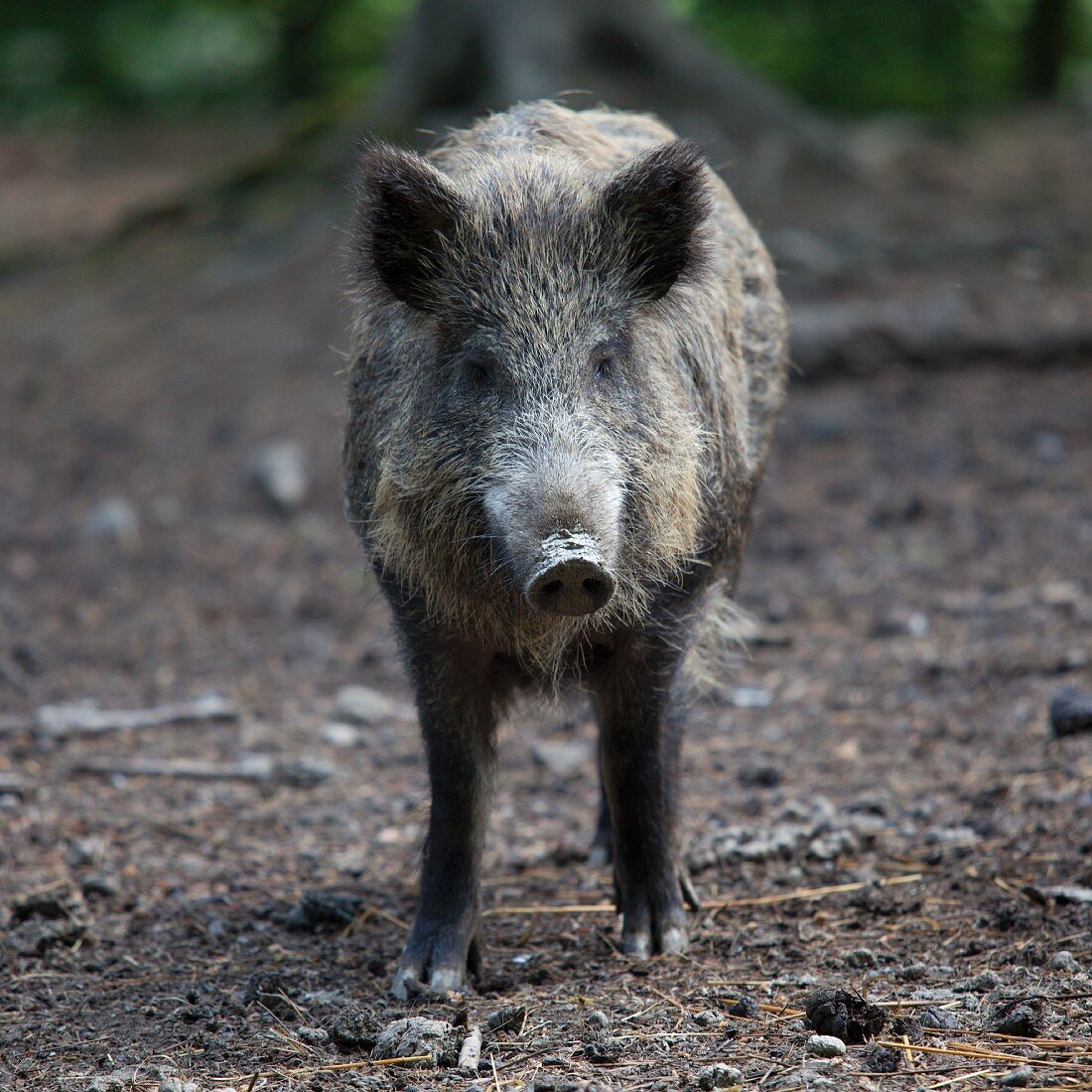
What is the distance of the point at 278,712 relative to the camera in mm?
6082

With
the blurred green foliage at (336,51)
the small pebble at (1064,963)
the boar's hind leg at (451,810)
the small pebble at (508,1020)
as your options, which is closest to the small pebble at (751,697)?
the boar's hind leg at (451,810)

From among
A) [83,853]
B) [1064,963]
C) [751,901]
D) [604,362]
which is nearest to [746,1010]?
[1064,963]

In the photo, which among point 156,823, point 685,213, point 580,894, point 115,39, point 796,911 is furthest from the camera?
point 115,39

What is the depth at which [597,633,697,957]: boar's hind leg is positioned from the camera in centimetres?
390

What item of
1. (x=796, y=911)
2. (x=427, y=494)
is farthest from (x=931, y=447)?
(x=427, y=494)

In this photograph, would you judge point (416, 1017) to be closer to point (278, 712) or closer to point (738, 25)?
point (278, 712)

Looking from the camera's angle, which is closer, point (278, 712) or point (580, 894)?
point (580, 894)

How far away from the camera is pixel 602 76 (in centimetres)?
1012

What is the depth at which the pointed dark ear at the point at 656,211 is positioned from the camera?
11.7 ft

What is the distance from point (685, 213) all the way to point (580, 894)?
211cm

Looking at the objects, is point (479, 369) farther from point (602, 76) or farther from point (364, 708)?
point (602, 76)

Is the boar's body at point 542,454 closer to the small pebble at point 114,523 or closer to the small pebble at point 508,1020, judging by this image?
the small pebble at point 508,1020

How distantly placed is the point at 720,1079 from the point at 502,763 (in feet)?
7.76

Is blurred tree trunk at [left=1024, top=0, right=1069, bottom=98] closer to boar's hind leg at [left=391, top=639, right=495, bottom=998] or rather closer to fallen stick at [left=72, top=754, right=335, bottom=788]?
fallen stick at [left=72, top=754, right=335, bottom=788]
